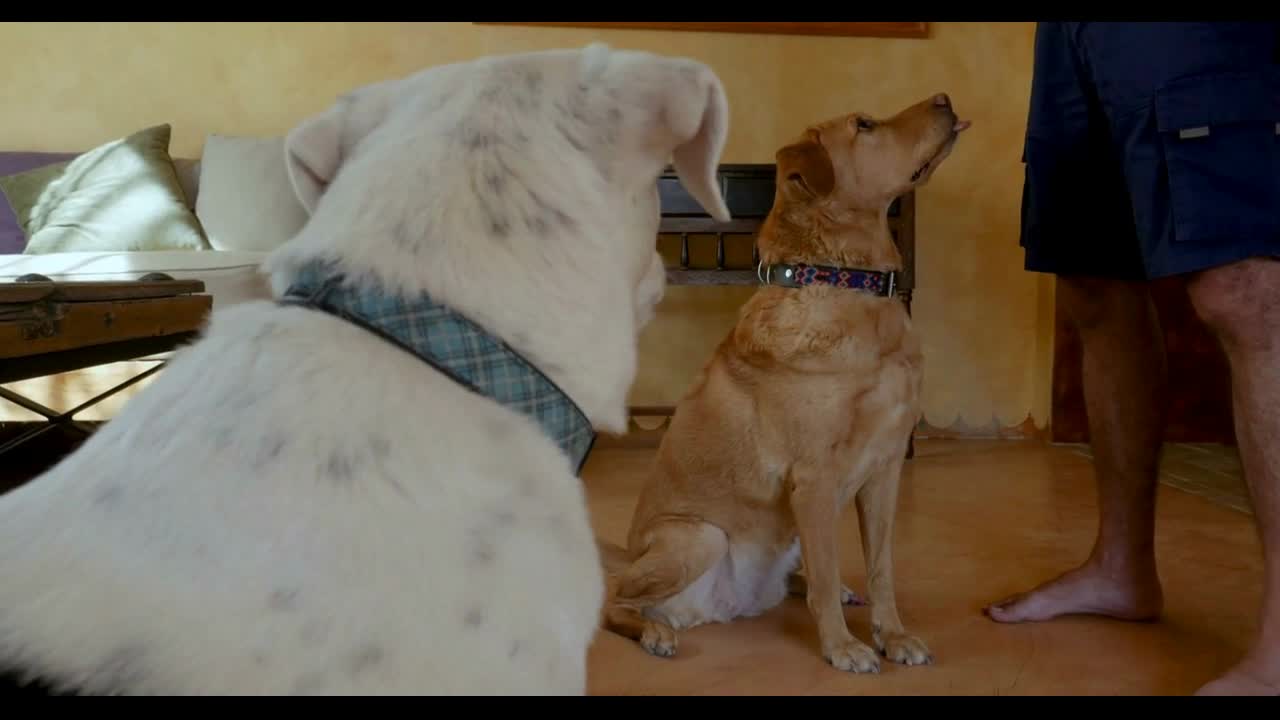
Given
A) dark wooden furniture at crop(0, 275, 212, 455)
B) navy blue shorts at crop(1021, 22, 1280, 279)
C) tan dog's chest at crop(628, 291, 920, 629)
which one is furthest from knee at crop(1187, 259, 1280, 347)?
dark wooden furniture at crop(0, 275, 212, 455)

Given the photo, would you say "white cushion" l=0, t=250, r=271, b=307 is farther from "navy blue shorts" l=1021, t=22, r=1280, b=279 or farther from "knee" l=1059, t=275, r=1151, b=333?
"navy blue shorts" l=1021, t=22, r=1280, b=279

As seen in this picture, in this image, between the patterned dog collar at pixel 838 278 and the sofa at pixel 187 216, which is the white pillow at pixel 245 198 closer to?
the sofa at pixel 187 216

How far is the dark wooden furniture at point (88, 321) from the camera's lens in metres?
1.88

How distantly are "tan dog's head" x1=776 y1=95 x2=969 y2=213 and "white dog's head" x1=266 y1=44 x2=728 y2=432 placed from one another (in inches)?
42.6

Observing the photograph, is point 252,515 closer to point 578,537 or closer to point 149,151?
point 578,537

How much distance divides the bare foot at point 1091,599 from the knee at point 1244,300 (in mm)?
633

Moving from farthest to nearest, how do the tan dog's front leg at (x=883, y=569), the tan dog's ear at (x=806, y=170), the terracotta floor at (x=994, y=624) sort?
the tan dog's ear at (x=806, y=170) < the tan dog's front leg at (x=883, y=569) < the terracotta floor at (x=994, y=624)

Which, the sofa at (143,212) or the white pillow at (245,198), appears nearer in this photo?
the sofa at (143,212)

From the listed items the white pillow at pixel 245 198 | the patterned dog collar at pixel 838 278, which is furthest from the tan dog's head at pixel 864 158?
the white pillow at pixel 245 198

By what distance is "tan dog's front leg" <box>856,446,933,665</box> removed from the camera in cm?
168

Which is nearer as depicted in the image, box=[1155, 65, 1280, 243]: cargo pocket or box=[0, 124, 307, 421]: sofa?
box=[1155, 65, 1280, 243]: cargo pocket

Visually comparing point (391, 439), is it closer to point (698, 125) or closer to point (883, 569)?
point (698, 125)

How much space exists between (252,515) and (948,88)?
397 centimetres
